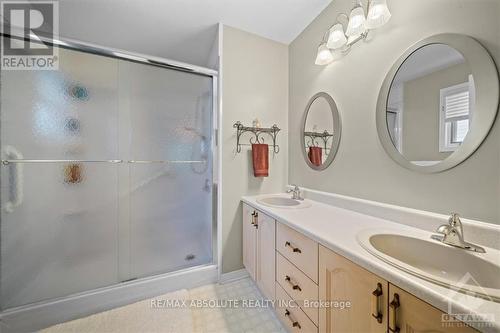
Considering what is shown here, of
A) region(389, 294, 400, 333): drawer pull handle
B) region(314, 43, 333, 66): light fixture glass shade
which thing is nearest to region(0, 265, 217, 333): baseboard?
region(389, 294, 400, 333): drawer pull handle

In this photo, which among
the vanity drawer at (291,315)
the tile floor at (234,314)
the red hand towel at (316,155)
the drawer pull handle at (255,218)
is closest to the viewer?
the vanity drawer at (291,315)

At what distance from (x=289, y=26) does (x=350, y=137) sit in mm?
1257

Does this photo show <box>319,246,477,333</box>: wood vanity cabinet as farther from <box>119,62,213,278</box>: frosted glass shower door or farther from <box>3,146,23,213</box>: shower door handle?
<box>3,146,23,213</box>: shower door handle

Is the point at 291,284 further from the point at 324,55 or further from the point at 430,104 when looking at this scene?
the point at 324,55

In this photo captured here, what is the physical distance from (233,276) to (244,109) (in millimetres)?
1621

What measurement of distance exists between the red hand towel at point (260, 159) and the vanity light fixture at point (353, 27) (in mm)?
852

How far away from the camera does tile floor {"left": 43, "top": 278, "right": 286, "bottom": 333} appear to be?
46.2 inches

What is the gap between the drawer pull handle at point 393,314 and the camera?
0.55 metres

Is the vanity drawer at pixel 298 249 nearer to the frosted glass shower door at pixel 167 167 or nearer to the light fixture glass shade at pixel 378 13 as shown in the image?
the frosted glass shower door at pixel 167 167

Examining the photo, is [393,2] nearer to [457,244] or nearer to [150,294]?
[457,244]

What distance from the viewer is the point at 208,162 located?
1.81m

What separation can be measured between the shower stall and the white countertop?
0.86 meters

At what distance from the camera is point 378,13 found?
3.27 feet

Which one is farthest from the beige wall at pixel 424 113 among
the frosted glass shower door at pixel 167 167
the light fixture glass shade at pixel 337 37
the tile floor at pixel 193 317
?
the frosted glass shower door at pixel 167 167
